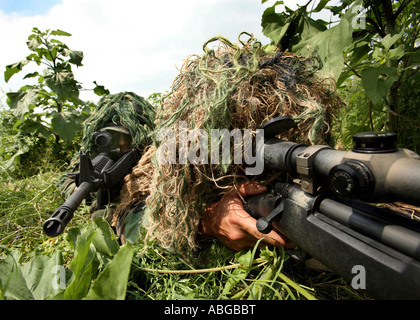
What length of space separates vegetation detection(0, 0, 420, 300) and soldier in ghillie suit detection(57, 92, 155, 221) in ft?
1.55

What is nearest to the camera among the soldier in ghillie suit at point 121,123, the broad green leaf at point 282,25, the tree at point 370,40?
the tree at point 370,40

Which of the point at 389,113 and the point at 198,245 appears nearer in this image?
the point at 198,245

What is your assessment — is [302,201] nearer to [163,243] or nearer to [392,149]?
[392,149]

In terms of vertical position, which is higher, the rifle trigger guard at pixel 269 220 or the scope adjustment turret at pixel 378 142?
the scope adjustment turret at pixel 378 142

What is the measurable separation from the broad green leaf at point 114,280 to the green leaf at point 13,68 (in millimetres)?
2704

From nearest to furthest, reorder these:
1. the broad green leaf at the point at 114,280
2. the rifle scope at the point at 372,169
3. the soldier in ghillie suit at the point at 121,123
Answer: the rifle scope at the point at 372,169 < the broad green leaf at the point at 114,280 < the soldier in ghillie suit at the point at 121,123

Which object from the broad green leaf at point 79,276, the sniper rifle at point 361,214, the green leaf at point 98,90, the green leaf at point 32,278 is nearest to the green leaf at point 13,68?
the green leaf at point 98,90

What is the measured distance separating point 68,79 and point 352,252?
273 centimetres

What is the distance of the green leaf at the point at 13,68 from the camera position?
248 cm

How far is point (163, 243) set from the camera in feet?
3.25

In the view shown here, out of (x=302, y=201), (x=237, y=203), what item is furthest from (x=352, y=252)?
(x=237, y=203)

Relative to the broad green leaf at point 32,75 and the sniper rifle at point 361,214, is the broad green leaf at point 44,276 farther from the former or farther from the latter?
the broad green leaf at point 32,75

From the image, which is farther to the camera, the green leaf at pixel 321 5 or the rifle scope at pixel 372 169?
the green leaf at pixel 321 5

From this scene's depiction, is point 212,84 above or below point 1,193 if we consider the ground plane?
above
